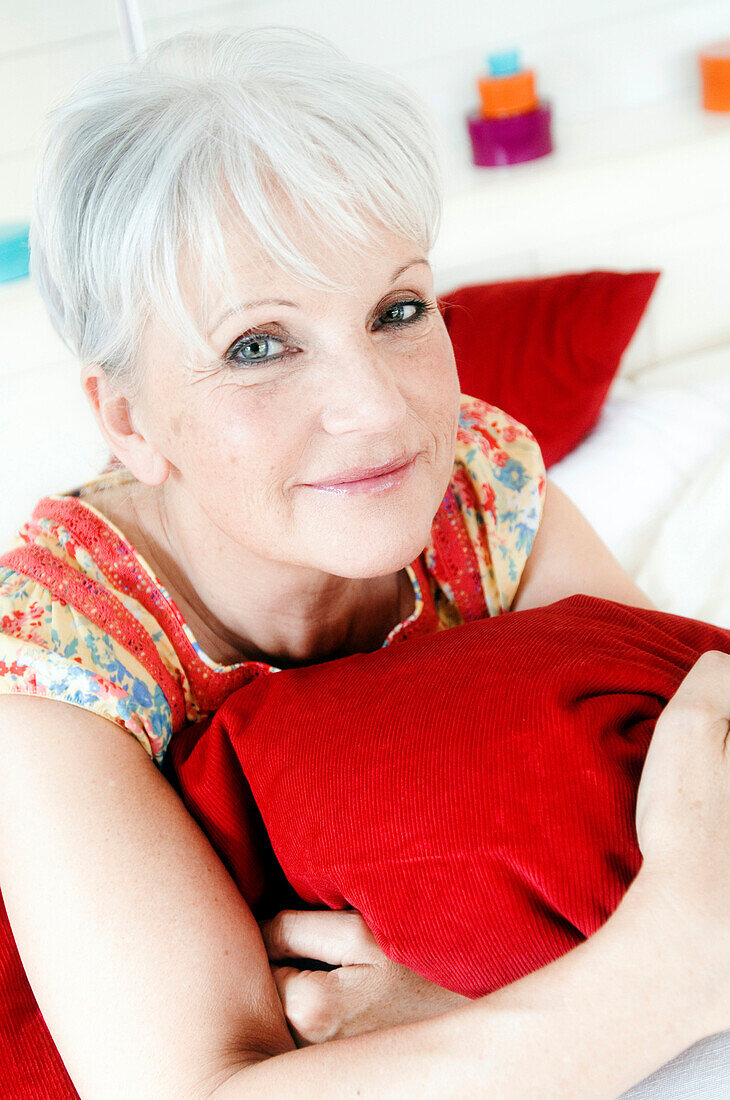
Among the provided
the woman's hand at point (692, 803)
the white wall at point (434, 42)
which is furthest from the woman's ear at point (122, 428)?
the white wall at point (434, 42)

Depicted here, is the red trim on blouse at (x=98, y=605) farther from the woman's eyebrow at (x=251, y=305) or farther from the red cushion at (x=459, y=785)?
the woman's eyebrow at (x=251, y=305)

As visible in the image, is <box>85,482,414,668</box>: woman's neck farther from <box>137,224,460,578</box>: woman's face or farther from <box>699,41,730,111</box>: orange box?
<box>699,41,730,111</box>: orange box

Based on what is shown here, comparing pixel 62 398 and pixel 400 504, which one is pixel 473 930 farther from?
pixel 62 398

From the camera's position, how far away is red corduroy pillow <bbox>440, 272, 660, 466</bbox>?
1.93 m

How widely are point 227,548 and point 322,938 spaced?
40 cm

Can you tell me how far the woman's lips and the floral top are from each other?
0.24 meters

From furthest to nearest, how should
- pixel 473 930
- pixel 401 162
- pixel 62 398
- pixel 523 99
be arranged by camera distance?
1. pixel 523 99
2. pixel 62 398
3. pixel 401 162
4. pixel 473 930

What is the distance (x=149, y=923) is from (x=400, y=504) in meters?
0.39

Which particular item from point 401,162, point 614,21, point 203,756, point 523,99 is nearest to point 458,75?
point 523,99

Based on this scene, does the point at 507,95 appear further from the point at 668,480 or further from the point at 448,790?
the point at 448,790

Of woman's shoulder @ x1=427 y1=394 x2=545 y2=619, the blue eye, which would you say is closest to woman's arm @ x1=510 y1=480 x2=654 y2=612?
woman's shoulder @ x1=427 y1=394 x2=545 y2=619

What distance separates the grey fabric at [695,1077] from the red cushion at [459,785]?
0.10 m

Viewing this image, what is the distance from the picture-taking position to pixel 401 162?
0.92 m

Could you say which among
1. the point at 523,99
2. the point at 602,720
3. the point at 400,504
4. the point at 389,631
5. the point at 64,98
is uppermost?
the point at 64,98
